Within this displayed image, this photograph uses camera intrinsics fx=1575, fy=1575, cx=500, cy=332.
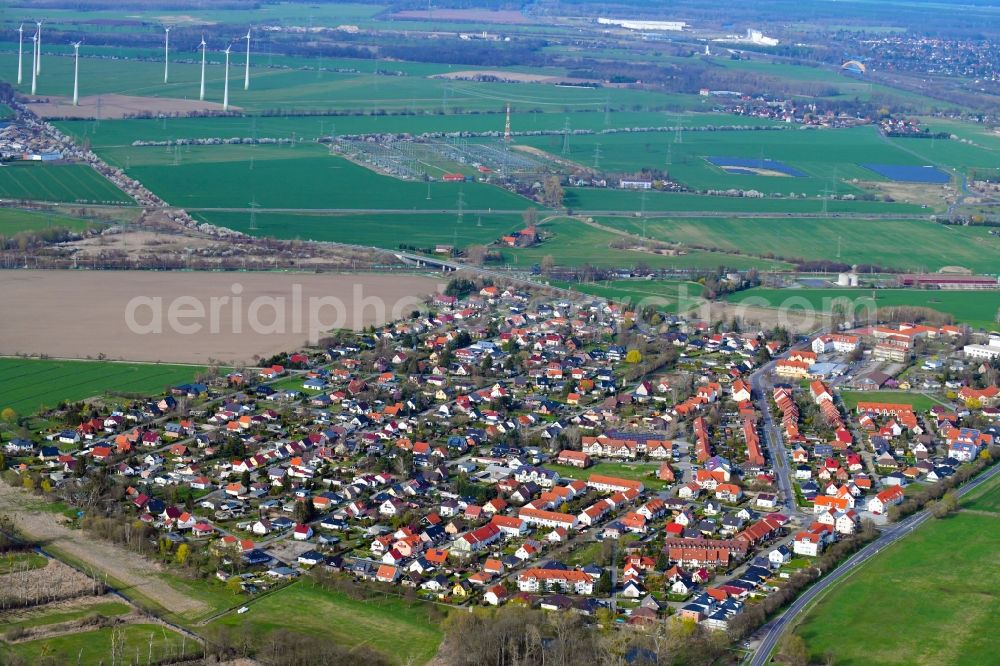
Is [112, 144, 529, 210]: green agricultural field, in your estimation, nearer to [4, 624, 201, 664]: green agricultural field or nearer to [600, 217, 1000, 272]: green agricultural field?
[600, 217, 1000, 272]: green agricultural field

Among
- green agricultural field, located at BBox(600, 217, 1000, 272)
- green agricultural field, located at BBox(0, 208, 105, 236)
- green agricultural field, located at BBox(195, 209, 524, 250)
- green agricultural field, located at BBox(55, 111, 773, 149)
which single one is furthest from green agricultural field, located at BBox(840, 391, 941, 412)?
green agricultural field, located at BBox(55, 111, 773, 149)

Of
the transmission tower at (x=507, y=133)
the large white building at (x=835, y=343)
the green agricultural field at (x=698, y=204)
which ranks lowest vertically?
the large white building at (x=835, y=343)

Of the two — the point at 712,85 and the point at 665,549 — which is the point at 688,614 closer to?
the point at 665,549

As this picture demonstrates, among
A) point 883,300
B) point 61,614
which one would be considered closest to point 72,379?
point 61,614

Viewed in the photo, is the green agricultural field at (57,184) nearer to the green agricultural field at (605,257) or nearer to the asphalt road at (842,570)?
the green agricultural field at (605,257)

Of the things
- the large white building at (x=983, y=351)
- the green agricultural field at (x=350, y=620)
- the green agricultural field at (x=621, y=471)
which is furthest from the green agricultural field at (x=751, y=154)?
the green agricultural field at (x=350, y=620)

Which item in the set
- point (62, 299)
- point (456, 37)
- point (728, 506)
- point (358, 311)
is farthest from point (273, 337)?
point (456, 37)

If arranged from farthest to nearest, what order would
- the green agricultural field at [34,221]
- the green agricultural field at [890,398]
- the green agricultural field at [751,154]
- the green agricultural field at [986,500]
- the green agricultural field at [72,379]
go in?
the green agricultural field at [751,154], the green agricultural field at [34,221], the green agricultural field at [890,398], the green agricultural field at [72,379], the green agricultural field at [986,500]
